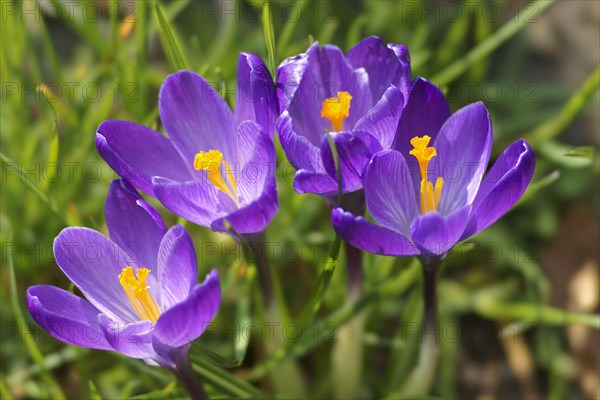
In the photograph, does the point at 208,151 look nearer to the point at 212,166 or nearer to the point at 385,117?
the point at 212,166

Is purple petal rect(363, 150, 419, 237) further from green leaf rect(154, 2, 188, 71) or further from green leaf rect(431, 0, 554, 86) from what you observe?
green leaf rect(431, 0, 554, 86)

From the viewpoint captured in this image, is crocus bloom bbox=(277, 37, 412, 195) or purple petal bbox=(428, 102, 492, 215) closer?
crocus bloom bbox=(277, 37, 412, 195)

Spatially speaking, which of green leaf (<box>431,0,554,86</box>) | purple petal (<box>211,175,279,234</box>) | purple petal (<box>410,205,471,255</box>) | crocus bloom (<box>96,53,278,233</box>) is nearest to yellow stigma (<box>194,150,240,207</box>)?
crocus bloom (<box>96,53,278,233</box>)

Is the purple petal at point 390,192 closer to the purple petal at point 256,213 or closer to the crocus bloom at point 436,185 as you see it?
the crocus bloom at point 436,185

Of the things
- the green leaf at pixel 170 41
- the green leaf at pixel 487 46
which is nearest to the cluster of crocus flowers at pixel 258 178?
the green leaf at pixel 170 41

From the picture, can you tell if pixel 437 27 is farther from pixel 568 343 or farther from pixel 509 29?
pixel 568 343

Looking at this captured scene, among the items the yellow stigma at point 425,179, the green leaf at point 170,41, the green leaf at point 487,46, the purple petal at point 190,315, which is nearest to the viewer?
the purple petal at point 190,315

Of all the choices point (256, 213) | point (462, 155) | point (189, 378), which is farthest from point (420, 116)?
point (189, 378)

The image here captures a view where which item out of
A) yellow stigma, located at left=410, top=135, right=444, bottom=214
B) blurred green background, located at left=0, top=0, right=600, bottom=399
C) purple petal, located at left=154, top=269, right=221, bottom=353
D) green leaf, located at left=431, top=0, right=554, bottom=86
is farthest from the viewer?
green leaf, located at left=431, top=0, right=554, bottom=86
